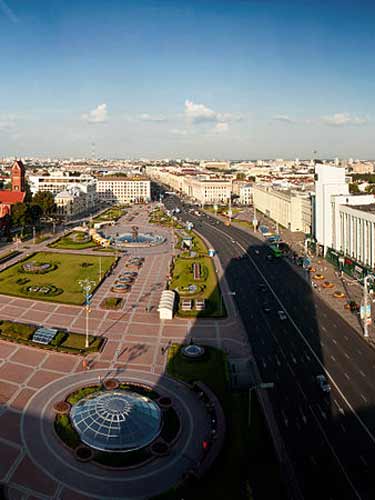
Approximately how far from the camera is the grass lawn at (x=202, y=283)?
63.9m

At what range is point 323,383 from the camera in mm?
43531

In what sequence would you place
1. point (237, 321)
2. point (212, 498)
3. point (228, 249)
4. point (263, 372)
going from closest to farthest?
point (212, 498) → point (263, 372) → point (237, 321) → point (228, 249)

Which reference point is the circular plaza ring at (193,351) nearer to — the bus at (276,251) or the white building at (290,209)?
the bus at (276,251)

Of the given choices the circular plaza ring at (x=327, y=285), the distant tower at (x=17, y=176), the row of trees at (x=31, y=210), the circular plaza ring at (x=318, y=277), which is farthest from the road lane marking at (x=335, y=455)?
the distant tower at (x=17, y=176)

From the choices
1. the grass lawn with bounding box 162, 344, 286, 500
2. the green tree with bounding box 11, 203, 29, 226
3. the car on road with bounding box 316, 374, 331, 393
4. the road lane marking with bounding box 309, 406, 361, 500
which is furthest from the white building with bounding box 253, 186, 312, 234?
the grass lawn with bounding box 162, 344, 286, 500

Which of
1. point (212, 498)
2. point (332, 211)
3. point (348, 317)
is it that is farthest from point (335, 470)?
point (332, 211)

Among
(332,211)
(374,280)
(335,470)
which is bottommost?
(335,470)

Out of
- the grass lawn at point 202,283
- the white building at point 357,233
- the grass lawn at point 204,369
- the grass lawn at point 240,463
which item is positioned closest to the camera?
the grass lawn at point 240,463

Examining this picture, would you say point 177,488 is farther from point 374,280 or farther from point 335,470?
point 374,280

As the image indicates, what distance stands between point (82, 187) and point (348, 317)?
156 m

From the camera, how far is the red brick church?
11956cm

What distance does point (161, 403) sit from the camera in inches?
1560

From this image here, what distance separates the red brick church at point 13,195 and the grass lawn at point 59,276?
23959mm

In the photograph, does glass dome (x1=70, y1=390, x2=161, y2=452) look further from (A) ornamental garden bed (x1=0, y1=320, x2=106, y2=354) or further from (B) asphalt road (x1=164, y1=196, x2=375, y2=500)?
(A) ornamental garden bed (x1=0, y1=320, x2=106, y2=354)
